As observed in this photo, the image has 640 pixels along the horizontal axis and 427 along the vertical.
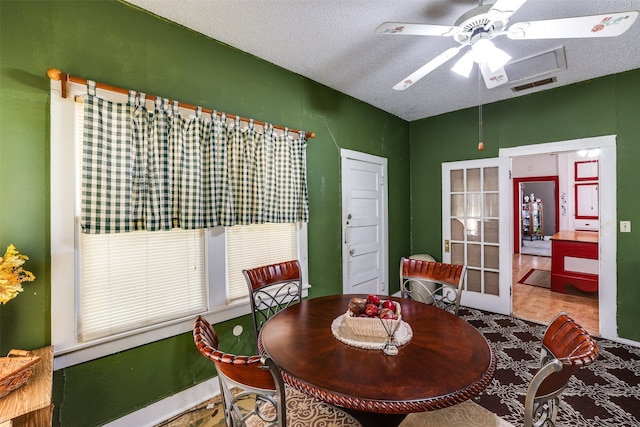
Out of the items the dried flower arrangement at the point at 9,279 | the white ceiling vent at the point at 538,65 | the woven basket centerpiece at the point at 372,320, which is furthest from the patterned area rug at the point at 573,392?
the white ceiling vent at the point at 538,65

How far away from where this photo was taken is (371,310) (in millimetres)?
1399

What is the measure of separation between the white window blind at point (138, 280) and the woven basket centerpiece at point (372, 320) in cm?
127

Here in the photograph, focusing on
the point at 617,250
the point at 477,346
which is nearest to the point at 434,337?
the point at 477,346

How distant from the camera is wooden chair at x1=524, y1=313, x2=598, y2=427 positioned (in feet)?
2.87

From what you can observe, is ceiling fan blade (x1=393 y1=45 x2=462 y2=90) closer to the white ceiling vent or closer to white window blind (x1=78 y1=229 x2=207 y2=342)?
the white ceiling vent

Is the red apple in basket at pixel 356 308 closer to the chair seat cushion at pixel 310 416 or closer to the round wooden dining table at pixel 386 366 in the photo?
the round wooden dining table at pixel 386 366

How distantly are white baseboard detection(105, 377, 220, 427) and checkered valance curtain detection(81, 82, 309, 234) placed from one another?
117 centimetres

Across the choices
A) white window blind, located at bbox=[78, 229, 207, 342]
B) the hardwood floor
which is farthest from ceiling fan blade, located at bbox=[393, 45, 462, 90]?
the hardwood floor

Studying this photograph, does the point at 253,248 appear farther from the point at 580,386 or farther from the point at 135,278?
the point at 580,386

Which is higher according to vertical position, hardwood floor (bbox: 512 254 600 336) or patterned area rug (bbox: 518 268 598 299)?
patterned area rug (bbox: 518 268 598 299)

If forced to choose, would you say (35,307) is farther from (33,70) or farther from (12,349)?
(33,70)

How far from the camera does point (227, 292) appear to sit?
2.26 metres

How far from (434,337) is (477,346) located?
0.59 feet

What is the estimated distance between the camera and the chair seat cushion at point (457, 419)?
5.90 ft
